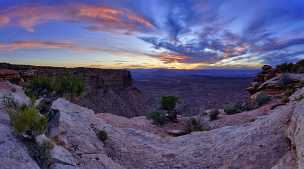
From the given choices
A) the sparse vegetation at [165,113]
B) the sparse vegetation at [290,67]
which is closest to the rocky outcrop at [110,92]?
the sparse vegetation at [165,113]

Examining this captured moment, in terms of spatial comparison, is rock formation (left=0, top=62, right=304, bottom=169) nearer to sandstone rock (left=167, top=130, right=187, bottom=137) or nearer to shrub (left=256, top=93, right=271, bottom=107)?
sandstone rock (left=167, top=130, right=187, bottom=137)

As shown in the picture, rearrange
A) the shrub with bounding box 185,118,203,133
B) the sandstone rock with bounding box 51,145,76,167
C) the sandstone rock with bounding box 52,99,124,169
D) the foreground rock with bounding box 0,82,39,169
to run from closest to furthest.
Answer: the foreground rock with bounding box 0,82,39,169 < the sandstone rock with bounding box 51,145,76,167 < the sandstone rock with bounding box 52,99,124,169 < the shrub with bounding box 185,118,203,133

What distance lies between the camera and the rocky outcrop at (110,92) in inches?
1502

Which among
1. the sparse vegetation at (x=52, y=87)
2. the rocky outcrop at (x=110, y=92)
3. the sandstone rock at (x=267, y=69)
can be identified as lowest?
the rocky outcrop at (x=110, y=92)

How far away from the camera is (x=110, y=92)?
146 ft

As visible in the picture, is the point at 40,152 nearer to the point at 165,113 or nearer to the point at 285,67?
the point at 165,113

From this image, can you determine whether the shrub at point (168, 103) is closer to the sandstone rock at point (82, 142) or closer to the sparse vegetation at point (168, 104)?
the sparse vegetation at point (168, 104)

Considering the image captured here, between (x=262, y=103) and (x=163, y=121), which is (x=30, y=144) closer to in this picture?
(x=163, y=121)

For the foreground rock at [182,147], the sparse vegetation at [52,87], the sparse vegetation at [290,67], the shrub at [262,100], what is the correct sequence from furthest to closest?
the sparse vegetation at [290,67] < the shrub at [262,100] < the sparse vegetation at [52,87] < the foreground rock at [182,147]

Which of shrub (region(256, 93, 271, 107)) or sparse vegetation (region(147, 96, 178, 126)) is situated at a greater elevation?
shrub (region(256, 93, 271, 107))

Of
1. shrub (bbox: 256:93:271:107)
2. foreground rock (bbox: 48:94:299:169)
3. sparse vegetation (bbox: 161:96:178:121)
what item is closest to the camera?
foreground rock (bbox: 48:94:299:169)

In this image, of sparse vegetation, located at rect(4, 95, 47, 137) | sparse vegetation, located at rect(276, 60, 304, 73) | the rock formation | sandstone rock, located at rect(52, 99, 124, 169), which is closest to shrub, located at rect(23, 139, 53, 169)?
the rock formation

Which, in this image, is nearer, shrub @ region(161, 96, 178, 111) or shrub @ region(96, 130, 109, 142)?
shrub @ region(96, 130, 109, 142)

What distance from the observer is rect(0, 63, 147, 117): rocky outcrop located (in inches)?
1502
